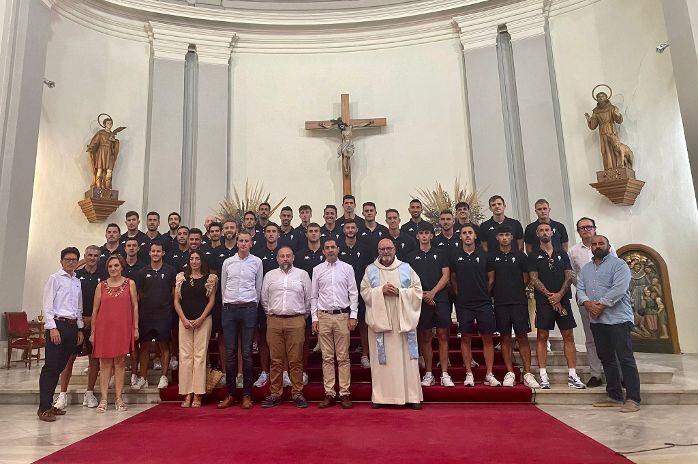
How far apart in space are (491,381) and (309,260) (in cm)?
238

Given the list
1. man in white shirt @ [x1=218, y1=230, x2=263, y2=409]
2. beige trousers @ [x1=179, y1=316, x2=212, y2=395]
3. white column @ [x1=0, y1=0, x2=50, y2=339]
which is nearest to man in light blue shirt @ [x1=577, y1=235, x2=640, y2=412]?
man in white shirt @ [x1=218, y1=230, x2=263, y2=409]

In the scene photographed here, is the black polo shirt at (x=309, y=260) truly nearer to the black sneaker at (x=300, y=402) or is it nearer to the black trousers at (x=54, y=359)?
the black sneaker at (x=300, y=402)

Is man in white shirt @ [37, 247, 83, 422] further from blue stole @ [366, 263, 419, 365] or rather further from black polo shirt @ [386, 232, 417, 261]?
black polo shirt @ [386, 232, 417, 261]

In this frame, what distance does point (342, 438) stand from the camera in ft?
13.0

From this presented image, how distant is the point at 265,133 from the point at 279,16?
2564mm

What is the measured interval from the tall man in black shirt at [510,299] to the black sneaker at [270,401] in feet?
7.63

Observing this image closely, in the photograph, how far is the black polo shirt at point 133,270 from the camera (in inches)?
230

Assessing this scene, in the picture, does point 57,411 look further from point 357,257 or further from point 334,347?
point 357,257

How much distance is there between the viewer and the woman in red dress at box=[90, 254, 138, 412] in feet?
17.2

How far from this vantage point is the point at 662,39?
8.70 m

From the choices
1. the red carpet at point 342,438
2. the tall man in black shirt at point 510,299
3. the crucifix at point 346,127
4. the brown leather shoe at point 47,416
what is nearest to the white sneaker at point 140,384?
the red carpet at point 342,438

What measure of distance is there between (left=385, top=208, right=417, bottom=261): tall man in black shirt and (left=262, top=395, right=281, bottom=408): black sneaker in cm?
208

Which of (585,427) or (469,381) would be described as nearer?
(585,427)

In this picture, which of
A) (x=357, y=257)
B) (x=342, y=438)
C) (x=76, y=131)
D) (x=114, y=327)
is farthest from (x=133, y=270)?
(x=76, y=131)
